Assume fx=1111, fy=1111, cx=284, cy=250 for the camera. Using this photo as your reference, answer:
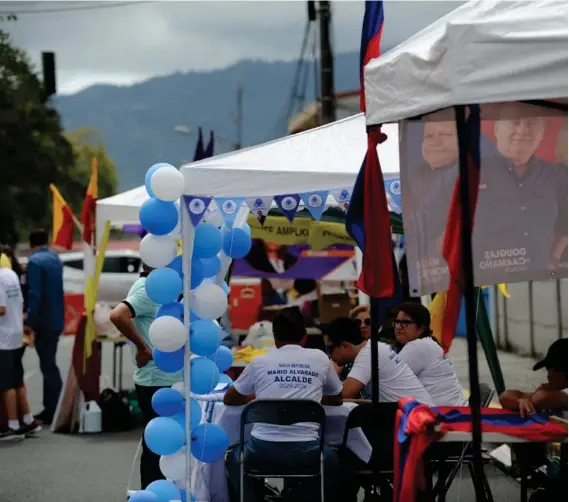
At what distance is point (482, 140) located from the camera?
5676 millimetres

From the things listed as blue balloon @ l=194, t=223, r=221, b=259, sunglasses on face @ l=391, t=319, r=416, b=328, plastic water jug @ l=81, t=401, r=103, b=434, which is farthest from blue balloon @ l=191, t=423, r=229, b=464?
plastic water jug @ l=81, t=401, r=103, b=434

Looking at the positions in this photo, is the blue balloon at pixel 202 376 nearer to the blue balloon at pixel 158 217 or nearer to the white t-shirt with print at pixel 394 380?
the blue balloon at pixel 158 217

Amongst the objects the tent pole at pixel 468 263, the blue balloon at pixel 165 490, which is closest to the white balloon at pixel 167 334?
the blue balloon at pixel 165 490

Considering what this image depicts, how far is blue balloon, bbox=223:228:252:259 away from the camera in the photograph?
8.78 metres

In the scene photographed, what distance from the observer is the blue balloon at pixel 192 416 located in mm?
7184

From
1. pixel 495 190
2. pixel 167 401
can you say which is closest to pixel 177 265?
pixel 167 401

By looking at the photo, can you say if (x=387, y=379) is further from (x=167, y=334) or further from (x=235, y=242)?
(x=235, y=242)

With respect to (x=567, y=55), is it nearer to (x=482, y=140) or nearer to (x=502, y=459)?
(x=482, y=140)

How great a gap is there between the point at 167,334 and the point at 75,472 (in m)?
3.29

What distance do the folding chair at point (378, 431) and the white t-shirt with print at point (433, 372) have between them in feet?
2.43

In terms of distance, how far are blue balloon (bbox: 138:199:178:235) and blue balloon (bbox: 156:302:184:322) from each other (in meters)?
0.47

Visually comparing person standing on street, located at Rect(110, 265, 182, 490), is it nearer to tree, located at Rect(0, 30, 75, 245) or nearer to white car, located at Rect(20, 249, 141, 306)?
white car, located at Rect(20, 249, 141, 306)

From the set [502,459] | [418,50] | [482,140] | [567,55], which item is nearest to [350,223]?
[482,140]

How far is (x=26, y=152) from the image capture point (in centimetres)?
4531
